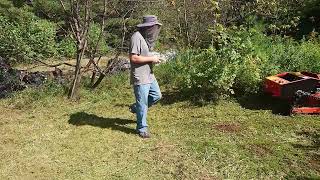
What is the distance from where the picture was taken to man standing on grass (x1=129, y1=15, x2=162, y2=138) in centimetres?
648

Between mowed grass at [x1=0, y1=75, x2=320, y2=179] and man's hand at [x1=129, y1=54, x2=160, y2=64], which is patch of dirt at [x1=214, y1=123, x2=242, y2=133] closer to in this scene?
mowed grass at [x1=0, y1=75, x2=320, y2=179]

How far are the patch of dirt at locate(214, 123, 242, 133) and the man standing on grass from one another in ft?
3.49

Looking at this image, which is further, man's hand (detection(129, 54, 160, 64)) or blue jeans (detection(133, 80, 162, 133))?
blue jeans (detection(133, 80, 162, 133))

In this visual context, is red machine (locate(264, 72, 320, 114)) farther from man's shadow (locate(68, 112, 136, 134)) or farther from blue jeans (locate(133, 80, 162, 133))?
man's shadow (locate(68, 112, 136, 134))

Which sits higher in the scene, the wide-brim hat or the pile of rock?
the wide-brim hat

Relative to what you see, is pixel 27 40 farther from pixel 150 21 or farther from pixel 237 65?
pixel 150 21

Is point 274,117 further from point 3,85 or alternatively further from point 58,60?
point 58,60

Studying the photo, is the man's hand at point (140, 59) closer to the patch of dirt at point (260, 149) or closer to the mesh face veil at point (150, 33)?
the mesh face veil at point (150, 33)

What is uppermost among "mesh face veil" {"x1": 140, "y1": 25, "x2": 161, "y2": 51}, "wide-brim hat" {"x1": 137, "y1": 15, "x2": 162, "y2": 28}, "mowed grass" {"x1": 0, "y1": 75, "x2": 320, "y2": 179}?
"wide-brim hat" {"x1": 137, "y1": 15, "x2": 162, "y2": 28}

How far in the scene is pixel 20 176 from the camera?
5.75m

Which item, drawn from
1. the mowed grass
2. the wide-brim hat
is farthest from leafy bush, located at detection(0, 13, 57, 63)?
the wide-brim hat

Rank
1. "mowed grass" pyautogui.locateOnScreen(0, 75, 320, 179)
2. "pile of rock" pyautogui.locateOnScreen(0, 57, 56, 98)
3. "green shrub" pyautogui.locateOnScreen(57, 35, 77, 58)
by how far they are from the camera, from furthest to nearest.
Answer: "green shrub" pyautogui.locateOnScreen(57, 35, 77, 58) → "pile of rock" pyautogui.locateOnScreen(0, 57, 56, 98) → "mowed grass" pyautogui.locateOnScreen(0, 75, 320, 179)

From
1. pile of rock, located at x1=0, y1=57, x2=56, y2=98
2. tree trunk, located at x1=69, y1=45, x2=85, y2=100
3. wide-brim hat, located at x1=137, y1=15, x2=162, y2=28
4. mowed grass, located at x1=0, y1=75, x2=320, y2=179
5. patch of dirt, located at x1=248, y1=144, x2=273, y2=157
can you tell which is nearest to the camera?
mowed grass, located at x1=0, y1=75, x2=320, y2=179

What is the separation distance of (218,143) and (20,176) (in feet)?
8.35
